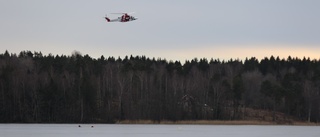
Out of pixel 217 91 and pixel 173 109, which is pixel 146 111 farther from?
pixel 217 91

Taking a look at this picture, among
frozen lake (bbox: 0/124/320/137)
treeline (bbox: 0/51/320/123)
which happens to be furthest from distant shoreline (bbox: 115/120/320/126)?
frozen lake (bbox: 0/124/320/137)

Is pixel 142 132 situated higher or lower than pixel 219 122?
lower

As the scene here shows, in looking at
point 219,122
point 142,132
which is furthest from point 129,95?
point 142,132

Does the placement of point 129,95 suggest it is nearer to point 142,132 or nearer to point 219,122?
point 219,122

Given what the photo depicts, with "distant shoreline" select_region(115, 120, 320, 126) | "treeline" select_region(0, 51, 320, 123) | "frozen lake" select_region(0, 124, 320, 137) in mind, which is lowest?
"frozen lake" select_region(0, 124, 320, 137)

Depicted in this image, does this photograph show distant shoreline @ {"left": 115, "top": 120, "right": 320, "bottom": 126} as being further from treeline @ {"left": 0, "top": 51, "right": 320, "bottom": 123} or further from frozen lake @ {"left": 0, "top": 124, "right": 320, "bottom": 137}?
frozen lake @ {"left": 0, "top": 124, "right": 320, "bottom": 137}

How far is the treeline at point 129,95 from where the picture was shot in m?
118

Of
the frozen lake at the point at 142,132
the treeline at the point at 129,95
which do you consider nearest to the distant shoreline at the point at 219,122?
the treeline at the point at 129,95

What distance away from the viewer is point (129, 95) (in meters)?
127

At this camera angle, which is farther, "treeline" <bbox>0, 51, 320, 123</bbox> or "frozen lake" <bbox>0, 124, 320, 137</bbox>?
"treeline" <bbox>0, 51, 320, 123</bbox>

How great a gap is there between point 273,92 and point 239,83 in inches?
321

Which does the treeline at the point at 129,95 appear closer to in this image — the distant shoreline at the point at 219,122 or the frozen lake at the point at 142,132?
the distant shoreline at the point at 219,122

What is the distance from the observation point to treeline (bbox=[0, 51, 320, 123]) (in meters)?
118

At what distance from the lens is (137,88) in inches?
5197
